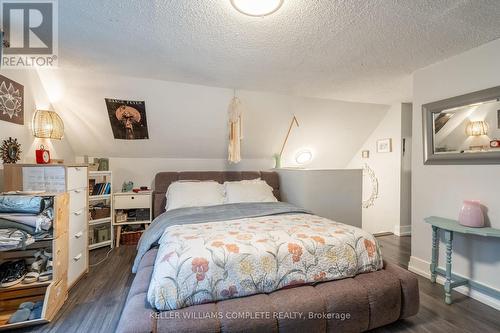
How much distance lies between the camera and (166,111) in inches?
117

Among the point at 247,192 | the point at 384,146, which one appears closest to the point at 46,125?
the point at 247,192

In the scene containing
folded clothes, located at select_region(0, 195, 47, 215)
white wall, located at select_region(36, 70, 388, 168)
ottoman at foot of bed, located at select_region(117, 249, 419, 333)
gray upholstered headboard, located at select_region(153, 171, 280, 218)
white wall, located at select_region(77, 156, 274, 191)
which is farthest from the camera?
white wall, located at select_region(77, 156, 274, 191)

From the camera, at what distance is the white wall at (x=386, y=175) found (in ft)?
12.1

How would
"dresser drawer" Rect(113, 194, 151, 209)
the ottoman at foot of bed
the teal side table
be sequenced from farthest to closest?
"dresser drawer" Rect(113, 194, 151, 209) → the teal side table → the ottoman at foot of bed

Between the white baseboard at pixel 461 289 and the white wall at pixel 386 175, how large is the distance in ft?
4.73

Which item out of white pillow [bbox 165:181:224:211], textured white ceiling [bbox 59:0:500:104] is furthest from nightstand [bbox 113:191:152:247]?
textured white ceiling [bbox 59:0:500:104]

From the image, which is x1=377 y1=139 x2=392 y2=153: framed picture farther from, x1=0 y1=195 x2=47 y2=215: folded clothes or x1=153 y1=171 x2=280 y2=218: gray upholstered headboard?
x1=0 y1=195 x2=47 y2=215: folded clothes

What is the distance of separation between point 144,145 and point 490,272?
A: 406 cm

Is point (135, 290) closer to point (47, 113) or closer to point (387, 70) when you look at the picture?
point (47, 113)

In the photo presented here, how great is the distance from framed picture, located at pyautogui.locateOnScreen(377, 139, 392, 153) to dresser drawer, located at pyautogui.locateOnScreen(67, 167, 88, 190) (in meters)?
4.41

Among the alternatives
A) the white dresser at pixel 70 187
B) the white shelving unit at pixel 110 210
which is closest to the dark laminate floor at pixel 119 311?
the white dresser at pixel 70 187

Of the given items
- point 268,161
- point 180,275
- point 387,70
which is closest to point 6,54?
point 180,275

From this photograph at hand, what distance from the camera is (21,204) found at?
1.56 metres

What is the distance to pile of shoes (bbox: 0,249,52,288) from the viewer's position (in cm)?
161
